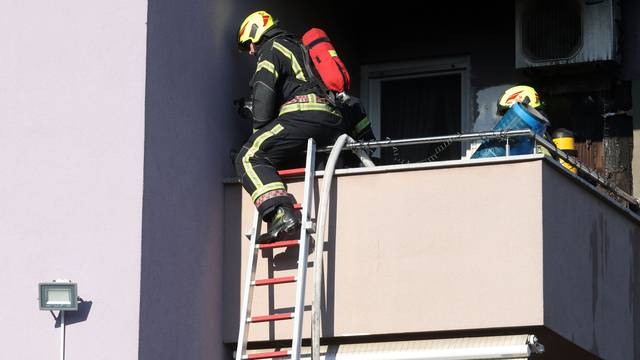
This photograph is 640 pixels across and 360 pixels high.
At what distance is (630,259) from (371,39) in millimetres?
3408

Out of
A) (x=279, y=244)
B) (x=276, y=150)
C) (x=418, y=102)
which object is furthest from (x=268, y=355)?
(x=418, y=102)

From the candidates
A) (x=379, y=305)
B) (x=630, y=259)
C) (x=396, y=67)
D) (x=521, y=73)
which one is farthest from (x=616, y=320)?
(x=396, y=67)

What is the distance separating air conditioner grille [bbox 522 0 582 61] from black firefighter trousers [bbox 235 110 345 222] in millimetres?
2377

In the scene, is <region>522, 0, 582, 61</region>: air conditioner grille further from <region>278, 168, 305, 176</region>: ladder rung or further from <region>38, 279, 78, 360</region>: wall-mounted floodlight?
<region>38, 279, 78, 360</region>: wall-mounted floodlight

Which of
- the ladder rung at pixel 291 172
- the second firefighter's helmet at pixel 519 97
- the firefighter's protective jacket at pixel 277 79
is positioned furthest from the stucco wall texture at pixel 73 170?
the second firefighter's helmet at pixel 519 97

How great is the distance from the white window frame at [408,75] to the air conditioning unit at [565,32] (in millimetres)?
832

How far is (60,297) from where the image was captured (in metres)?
9.50

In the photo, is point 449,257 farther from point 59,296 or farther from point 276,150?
point 59,296

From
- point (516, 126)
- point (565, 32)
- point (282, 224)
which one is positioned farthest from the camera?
point (565, 32)

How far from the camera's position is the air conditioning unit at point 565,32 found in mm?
12062

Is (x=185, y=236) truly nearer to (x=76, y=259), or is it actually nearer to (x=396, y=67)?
(x=76, y=259)

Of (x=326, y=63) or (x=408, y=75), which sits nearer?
(x=326, y=63)

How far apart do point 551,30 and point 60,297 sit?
481cm

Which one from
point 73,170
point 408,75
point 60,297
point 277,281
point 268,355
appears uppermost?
point 408,75
